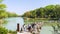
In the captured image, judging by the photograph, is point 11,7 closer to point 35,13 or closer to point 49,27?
point 35,13

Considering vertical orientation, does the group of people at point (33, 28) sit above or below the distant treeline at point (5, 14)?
below

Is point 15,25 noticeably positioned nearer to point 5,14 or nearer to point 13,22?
point 13,22

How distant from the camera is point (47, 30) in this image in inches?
80.4

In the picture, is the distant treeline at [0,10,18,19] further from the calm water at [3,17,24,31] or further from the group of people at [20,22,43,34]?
the group of people at [20,22,43,34]

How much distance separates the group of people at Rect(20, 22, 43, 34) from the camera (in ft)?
6.81

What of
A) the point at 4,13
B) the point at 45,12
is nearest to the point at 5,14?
the point at 4,13

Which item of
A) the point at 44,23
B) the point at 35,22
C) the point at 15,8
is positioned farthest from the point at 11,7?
the point at 44,23

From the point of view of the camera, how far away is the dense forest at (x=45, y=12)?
81.3 inches

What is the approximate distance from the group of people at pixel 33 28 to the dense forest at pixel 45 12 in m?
0.12

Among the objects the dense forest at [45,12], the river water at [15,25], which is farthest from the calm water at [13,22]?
the dense forest at [45,12]

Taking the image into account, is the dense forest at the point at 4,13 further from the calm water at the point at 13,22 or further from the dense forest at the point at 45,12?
the dense forest at the point at 45,12

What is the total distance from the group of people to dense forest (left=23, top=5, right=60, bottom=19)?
123mm

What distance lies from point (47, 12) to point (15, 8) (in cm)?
49

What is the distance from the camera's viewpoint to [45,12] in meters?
2.10
